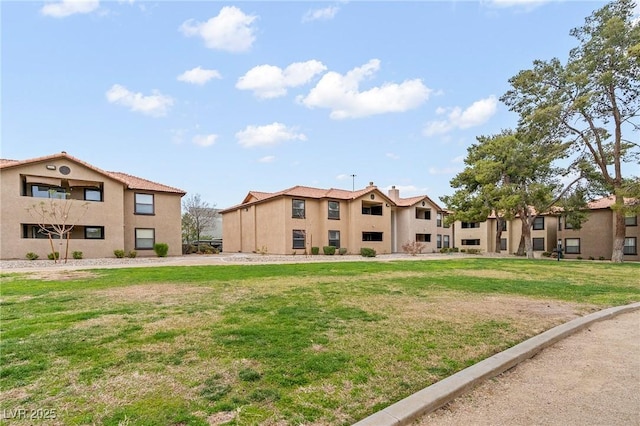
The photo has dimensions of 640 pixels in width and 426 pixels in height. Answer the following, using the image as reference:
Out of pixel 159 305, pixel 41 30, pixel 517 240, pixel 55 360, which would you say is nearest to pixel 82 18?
pixel 41 30

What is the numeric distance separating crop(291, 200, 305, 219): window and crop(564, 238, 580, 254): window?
28221 mm

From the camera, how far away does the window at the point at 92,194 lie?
74.3 feet

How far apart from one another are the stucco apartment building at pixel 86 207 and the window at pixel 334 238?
12.5 metres

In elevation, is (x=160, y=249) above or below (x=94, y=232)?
below

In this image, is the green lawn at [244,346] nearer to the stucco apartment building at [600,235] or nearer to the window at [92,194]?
the window at [92,194]

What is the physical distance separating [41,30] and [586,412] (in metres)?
17.3

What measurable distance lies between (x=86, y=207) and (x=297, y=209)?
14.7m

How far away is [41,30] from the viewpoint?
11883mm

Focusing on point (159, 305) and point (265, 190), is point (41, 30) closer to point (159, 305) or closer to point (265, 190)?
point (159, 305)

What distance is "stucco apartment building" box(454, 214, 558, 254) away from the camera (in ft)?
126

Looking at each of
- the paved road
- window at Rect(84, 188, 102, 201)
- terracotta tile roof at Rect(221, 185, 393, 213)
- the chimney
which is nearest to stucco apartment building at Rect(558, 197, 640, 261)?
the chimney

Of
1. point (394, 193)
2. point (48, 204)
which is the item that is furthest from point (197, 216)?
point (394, 193)

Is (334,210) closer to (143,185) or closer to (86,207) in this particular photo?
(143,185)

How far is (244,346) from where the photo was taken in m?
4.38
